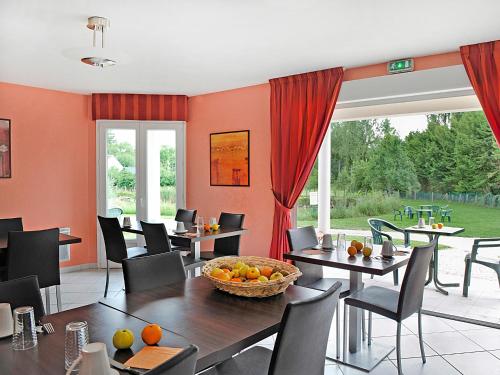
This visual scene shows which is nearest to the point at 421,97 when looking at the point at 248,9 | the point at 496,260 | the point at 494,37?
the point at 494,37

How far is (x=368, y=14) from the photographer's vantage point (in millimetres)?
2941

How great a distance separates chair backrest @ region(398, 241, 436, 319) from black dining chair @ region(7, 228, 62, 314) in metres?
2.69

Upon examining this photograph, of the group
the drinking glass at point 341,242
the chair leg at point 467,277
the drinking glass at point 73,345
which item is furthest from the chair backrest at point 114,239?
the chair leg at point 467,277

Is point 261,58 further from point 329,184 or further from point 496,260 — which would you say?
point 496,260

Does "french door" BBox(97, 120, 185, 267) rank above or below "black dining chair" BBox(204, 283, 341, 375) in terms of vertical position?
above

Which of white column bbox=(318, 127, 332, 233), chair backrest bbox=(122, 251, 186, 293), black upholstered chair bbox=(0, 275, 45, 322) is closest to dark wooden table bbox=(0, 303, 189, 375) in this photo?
black upholstered chair bbox=(0, 275, 45, 322)

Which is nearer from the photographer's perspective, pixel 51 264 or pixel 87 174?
pixel 51 264

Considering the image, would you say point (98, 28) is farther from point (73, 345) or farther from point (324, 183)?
point (324, 183)

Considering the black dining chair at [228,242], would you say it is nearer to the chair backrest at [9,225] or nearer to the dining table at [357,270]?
the dining table at [357,270]

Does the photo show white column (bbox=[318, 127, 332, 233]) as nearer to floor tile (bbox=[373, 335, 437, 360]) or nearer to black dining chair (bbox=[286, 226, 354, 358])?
black dining chair (bbox=[286, 226, 354, 358])

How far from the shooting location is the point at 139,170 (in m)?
5.89

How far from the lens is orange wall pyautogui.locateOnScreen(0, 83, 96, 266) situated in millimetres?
5133

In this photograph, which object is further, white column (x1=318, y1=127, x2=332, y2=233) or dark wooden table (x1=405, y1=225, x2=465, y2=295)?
white column (x1=318, y1=127, x2=332, y2=233)

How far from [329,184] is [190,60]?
2.22 metres
